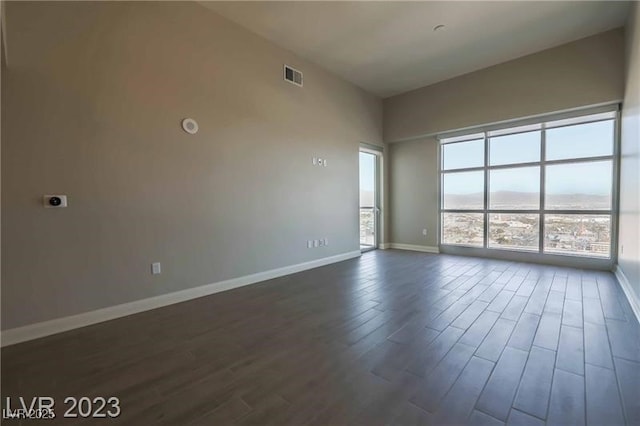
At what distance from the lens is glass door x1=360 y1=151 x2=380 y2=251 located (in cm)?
641

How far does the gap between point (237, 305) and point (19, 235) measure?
1.97m

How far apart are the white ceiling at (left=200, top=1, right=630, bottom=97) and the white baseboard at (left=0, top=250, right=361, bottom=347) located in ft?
11.6

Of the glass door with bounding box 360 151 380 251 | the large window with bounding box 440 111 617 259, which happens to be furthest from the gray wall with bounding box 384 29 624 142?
the glass door with bounding box 360 151 380 251

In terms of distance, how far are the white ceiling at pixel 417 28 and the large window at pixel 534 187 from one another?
140 centimetres

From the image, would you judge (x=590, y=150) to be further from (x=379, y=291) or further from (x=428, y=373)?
(x=428, y=373)

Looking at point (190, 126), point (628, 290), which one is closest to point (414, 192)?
point (628, 290)

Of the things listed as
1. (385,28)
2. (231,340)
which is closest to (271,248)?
(231,340)

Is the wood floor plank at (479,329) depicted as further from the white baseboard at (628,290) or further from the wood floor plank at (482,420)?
the white baseboard at (628,290)

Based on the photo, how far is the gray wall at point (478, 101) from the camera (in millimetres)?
4129

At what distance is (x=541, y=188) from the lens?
494 centimetres

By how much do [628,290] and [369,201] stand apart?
4351 mm

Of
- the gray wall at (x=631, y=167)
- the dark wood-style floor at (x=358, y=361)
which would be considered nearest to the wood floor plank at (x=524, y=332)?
the dark wood-style floor at (x=358, y=361)

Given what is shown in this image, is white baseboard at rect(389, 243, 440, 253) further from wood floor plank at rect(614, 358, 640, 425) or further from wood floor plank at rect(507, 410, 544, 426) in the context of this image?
wood floor plank at rect(507, 410, 544, 426)

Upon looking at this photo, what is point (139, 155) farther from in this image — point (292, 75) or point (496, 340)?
point (496, 340)
